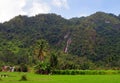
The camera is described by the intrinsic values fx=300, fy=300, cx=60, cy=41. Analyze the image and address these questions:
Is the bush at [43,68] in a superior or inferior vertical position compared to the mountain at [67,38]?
inferior

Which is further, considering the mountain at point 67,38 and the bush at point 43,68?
the mountain at point 67,38

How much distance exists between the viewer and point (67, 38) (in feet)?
542

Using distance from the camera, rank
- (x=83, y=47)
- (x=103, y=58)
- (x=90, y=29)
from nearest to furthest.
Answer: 1. (x=103, y=58)
2. (x=83, y=47)
3. (x=90, y=29)

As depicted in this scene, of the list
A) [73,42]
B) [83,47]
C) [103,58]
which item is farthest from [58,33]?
[103,58]

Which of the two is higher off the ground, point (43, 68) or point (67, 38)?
point (67, 38)

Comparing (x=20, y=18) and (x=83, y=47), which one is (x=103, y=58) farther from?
(x=20, y=18)

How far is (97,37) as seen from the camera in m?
163

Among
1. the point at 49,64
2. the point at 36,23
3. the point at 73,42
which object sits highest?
the point at 36,23

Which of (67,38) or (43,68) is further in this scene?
(67,38)

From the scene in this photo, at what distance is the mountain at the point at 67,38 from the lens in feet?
421

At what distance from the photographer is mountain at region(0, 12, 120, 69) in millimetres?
128250

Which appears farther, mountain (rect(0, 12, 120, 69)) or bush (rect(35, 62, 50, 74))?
mountain (rect(0, 12, 120, 69))

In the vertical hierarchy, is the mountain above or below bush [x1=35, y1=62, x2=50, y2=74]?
above

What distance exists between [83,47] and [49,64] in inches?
2514
